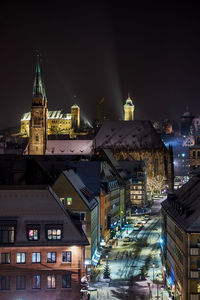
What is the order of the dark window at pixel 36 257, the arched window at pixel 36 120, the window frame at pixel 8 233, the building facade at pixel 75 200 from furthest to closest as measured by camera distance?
the arched window at pixel 36 120 < the building facade at pixel 75 200 < the dark window at pixel 36 257 < the window frame at pixel 8 233

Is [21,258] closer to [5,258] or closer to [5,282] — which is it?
[5,258]

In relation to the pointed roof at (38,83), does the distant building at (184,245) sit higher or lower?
lower

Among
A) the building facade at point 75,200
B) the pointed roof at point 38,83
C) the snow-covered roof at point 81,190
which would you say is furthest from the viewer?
the pointed roof at point 38,83

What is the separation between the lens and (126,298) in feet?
194

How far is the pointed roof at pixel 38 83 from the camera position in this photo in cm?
18150

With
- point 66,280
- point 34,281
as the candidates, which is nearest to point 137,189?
point 66,280

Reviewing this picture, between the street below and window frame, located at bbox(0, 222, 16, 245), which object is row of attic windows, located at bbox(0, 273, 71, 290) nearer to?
window frame, located at bbox(0, 222, 16, 245)

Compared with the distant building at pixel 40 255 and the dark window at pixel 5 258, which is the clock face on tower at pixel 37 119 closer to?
the distant building at pixel 40 255

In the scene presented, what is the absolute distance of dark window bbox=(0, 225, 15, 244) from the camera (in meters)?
52.5

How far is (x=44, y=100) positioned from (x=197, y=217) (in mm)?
138846

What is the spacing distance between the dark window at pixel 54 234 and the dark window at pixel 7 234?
3530mm

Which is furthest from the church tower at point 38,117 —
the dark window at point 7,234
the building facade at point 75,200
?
the dark window at point 7,234

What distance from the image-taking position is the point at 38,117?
188 metres

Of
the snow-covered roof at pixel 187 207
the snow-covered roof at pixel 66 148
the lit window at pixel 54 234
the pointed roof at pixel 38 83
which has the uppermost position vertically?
the pointed roof at pixel 38 83
